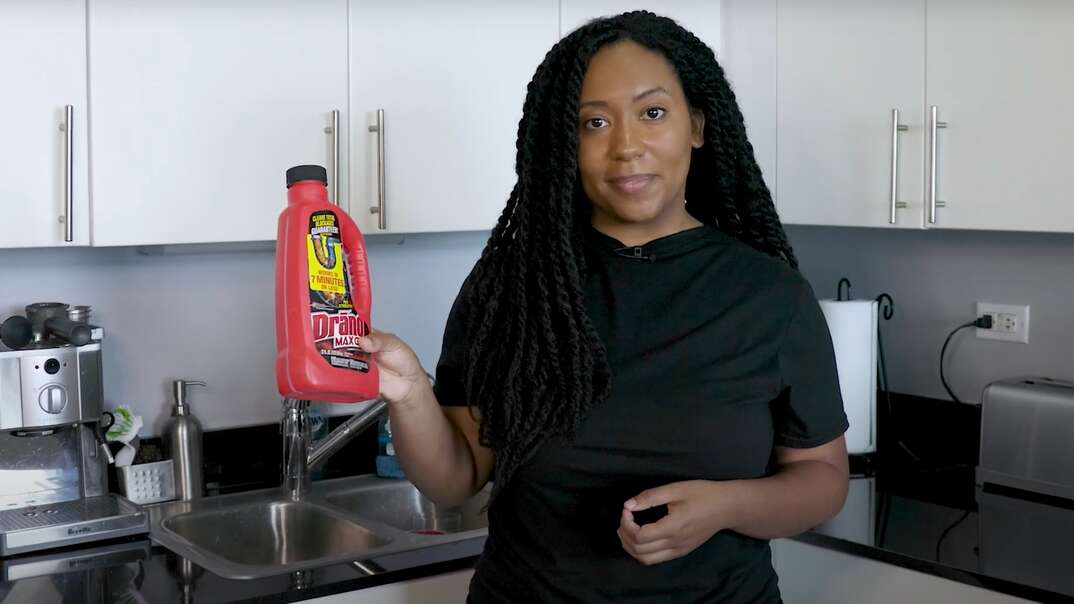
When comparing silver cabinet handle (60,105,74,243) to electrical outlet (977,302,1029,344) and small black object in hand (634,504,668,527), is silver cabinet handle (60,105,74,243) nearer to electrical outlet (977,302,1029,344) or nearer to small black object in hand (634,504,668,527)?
small black object in hand (634,504,668,527)

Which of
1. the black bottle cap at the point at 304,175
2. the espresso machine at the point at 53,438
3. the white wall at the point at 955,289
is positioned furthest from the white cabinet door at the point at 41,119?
the white wall at the point at 955,289

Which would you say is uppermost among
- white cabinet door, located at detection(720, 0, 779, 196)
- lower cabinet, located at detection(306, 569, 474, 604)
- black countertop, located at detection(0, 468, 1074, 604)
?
white cabinet door, located at detection(720, 0, 779, 196)

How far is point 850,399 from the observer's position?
236 centimetres

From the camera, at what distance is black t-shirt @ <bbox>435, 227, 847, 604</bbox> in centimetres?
132

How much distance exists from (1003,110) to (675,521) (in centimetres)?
110

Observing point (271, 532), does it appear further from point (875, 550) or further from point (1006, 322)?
point (1006, 322)

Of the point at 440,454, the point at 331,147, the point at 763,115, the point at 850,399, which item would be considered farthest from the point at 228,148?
the point at 850,399

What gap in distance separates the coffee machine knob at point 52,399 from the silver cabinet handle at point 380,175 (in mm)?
607

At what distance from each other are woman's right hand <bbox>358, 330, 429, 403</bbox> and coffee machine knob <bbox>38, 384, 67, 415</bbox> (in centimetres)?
96

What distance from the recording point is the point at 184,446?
228 centimetres

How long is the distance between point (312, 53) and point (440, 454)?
3.11 ft

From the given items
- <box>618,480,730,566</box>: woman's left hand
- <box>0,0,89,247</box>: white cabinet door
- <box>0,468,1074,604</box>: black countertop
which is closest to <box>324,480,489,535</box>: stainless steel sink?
<box>0,468,1074,604</box>: black countertop

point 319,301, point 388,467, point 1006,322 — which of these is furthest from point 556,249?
point 1006,322

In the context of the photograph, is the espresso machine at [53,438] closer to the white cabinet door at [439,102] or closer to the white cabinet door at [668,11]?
the white cabinet door at [439,102]
